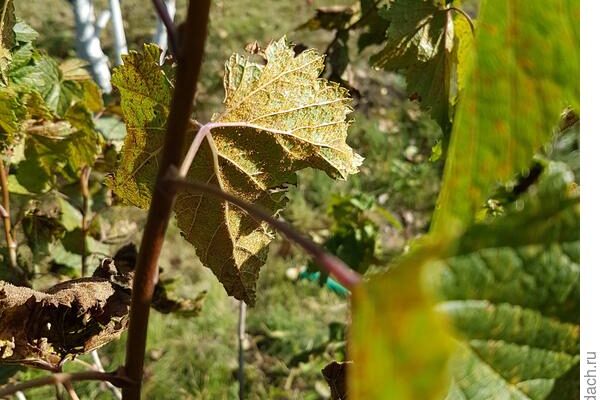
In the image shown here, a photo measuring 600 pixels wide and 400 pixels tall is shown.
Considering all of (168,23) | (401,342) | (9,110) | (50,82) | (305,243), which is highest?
(50,82)

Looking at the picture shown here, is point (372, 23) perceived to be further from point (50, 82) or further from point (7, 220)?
point (7, 220)

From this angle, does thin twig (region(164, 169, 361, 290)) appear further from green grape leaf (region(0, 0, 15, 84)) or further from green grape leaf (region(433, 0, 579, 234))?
green grape leaf (region(0, 0, 15, 84))

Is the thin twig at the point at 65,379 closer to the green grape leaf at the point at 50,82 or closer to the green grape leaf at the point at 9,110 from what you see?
the green grape leaf at the point at 9,110

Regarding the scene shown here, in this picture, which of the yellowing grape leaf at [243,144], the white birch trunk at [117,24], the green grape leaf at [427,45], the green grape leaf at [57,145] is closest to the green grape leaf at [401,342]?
the yellowing grape leaf at [243,144]

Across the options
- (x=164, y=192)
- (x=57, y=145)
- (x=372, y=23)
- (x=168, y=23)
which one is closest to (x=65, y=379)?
(x=164, y=192)

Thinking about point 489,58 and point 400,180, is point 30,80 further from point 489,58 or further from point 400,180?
point 400,180
